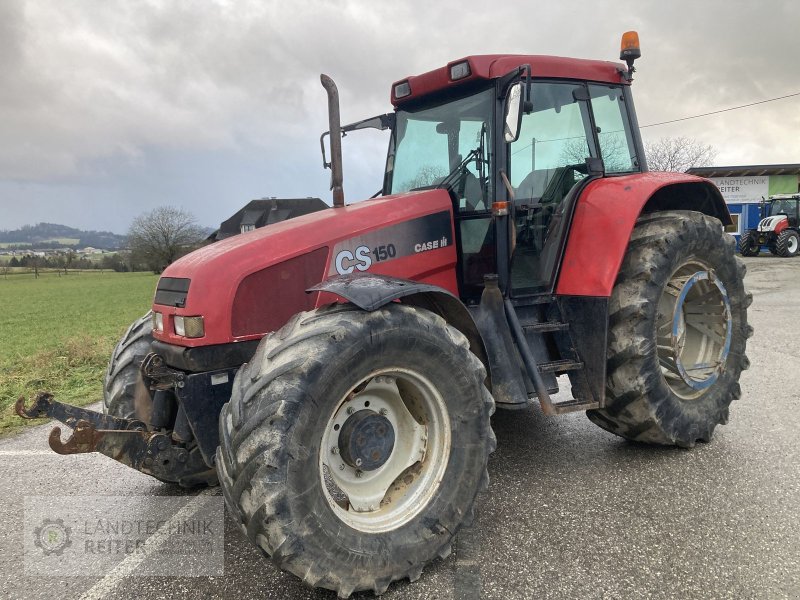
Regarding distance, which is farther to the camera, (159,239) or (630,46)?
(159,239)

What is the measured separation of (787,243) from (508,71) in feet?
86.5

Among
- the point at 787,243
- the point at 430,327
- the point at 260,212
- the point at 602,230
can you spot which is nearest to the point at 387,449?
the point at 430,327

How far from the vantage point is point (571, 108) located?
3.92 metres

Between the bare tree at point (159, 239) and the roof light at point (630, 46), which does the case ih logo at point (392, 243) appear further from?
the bare tree at point (159, 239)

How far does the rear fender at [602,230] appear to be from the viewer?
355cm

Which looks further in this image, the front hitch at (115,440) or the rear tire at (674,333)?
the rear tire at (674,333)

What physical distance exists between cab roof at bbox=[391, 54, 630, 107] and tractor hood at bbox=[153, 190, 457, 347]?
0.75 metres

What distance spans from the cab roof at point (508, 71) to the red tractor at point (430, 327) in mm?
18

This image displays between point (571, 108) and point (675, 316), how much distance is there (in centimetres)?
155

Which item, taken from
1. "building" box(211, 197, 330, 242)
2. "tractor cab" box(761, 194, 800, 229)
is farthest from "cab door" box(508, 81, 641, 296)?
"building" box(211, 197, 330, 242)

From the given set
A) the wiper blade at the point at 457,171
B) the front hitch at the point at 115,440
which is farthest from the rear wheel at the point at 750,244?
the front hitch at the point at 115,440

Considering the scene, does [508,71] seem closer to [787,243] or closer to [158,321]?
[158,321]

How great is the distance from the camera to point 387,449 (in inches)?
104

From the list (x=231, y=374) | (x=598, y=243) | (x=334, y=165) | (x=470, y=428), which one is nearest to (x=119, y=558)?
(x=231, y=374)
